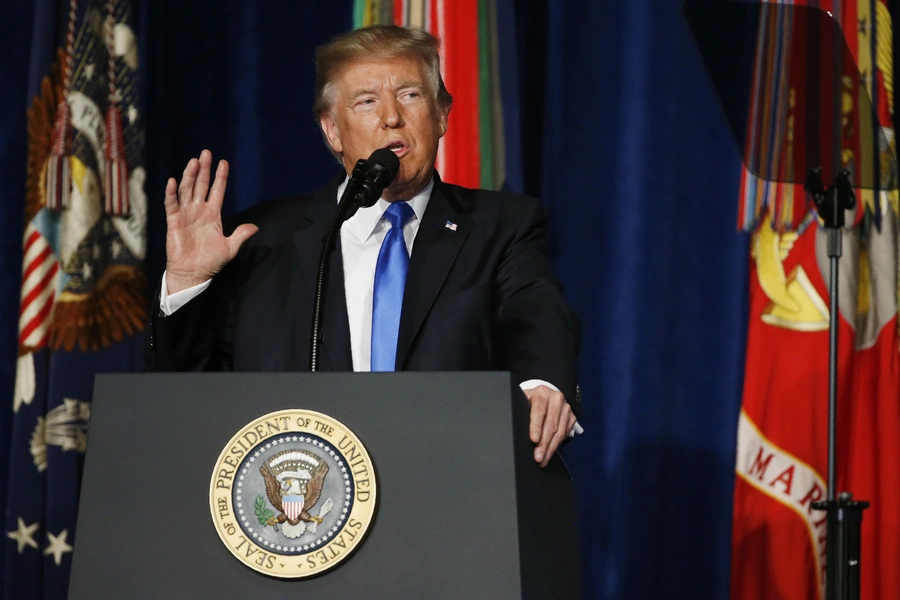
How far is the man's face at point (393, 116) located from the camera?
2123 millimetres

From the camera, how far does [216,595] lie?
1.29 metres

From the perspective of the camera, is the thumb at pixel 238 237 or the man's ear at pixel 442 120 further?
the man's ear at pixel 442 120

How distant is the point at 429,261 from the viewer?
6.43ft

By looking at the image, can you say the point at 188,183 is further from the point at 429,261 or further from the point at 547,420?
the point at 547,420

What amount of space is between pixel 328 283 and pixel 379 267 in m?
0.12

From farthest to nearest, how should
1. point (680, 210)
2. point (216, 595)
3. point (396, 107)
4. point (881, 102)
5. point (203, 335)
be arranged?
1. point (680, 210)
2. point (881, 102)
3. point (396, 107)
4. point (203, 335)
5. point (216, 595)

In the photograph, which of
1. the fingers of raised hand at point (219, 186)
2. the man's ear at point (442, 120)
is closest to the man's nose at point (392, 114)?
the man's ear at point (442, 120)

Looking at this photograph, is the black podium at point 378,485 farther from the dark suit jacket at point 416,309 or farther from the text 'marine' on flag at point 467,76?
the text 'marine' on flag at point 467,76

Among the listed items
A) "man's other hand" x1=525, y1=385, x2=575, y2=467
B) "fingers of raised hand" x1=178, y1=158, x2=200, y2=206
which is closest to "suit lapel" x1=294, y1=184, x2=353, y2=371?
"fingers of raised hand" x1=178, y1=158, x2=200, y2=206

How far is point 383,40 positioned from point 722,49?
1.20 meters

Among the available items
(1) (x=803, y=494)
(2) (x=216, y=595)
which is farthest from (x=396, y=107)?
(1) (x=803, y=494)

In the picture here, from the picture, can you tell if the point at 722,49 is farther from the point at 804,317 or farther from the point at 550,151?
the point at 804,317

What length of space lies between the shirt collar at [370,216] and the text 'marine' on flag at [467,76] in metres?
0.93

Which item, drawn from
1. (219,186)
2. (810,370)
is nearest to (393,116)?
(219,186)
